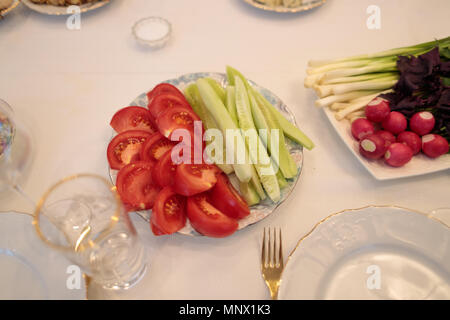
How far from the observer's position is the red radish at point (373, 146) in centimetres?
130

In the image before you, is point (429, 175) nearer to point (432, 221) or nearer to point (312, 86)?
point (432, 221)

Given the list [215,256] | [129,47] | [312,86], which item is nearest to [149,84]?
[129,47]

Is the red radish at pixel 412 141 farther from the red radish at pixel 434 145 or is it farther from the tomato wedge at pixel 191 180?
the tomato wedge at pixel 191 180

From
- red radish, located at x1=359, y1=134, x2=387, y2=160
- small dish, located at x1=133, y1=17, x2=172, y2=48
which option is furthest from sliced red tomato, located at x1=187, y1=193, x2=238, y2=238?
small dish, located at x1=133, y1=17, x2=172, y2=48

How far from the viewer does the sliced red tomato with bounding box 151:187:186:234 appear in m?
1.11

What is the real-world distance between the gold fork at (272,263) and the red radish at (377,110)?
0.65m

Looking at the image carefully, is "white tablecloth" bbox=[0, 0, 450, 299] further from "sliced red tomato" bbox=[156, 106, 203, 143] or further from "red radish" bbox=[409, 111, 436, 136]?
"sliced red tomato" bbox=[156, 106, 203, 143]

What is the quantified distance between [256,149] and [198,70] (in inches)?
29.1

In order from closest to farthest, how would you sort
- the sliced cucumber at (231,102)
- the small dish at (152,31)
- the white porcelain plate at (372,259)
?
1. the white porcelain plate at (372,259)
2. the sliced cucumber at (231,102)
3. the small dish at (152,31)

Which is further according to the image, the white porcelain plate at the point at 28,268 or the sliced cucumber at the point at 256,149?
the sliced cucumber at the point at 256,149

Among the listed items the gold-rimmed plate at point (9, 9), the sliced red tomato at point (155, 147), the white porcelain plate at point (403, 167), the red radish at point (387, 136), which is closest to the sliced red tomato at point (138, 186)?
the sliced red tomato at point (155, 147)

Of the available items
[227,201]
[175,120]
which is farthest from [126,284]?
[175,120]

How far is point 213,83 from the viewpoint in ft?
4.81

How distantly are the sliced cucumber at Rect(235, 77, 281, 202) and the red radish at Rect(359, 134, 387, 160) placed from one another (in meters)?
0.39
